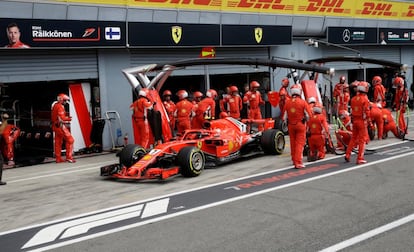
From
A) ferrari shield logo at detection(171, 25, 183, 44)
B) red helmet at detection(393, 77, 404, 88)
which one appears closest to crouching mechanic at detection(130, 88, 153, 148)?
ferrari shield logo at detection(171, 25, 183, 44)

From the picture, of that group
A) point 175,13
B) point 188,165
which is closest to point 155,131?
point 188,165

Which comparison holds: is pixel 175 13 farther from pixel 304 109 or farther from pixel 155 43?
pixel 304 109

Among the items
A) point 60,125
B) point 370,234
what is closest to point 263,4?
point 60,125

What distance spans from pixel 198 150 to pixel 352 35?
17.1 m

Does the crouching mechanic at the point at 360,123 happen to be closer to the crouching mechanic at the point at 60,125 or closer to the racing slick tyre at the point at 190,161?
the racing slick tyre at the point at 190,161

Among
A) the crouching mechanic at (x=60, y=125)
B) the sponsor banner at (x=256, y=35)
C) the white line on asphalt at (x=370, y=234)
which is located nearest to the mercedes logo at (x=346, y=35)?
the sponsor banner at (x=256, y=35)

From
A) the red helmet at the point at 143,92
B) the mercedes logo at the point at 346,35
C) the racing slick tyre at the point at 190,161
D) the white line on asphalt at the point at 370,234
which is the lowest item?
the white line on asphalt at the point at 370,234

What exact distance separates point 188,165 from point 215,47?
9917mm

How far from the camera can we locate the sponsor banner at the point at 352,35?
25197mm

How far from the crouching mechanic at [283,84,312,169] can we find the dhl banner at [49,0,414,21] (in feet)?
24.6

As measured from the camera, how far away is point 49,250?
664 centimetres

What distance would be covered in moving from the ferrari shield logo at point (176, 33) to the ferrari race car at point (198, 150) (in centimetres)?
505

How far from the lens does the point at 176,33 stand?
60.3 feet

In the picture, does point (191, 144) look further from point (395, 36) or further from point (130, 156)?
point (395, 36)
